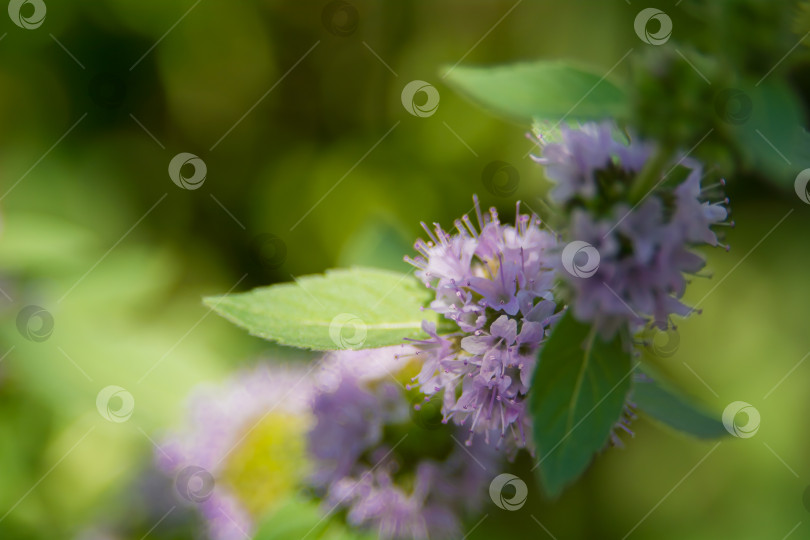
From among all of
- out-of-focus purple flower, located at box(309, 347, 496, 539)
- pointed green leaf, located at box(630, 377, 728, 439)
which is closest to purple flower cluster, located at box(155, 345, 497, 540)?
out-of-focus purple flower, located at box(309, 347, 496, 539)

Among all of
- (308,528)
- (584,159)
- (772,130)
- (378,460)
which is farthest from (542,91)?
(308,528)

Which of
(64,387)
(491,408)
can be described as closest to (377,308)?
(491,408)

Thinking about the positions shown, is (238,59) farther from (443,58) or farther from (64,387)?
(64,387)

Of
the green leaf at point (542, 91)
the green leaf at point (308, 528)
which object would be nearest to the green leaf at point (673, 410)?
the green leaf at point (542, 91)

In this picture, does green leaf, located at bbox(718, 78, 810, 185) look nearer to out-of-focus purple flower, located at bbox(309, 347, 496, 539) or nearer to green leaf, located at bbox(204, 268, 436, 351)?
green leaf, located at bbox(204, 268, 436, 351)

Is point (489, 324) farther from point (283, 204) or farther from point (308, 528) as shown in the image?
point (283, 204)
